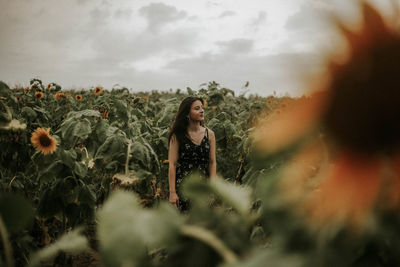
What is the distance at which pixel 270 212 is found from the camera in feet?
1.16

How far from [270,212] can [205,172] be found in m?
2.94

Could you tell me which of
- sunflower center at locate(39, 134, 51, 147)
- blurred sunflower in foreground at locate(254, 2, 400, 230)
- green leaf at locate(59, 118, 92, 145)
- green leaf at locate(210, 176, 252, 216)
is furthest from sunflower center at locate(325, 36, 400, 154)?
sunflower center at locate(39, 134, 51, 147)

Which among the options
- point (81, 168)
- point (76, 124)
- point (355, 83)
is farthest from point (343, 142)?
point (76, 124)

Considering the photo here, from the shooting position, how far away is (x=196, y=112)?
3146 millimetres

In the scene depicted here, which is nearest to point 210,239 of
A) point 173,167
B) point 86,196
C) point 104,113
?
point 86,196

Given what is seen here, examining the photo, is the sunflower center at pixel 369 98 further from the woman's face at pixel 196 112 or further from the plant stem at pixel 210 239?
the woman's face at pixel 196 112

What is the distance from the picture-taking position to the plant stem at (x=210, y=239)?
0.34m

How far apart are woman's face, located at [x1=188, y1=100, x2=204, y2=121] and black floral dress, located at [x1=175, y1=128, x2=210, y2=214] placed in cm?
18

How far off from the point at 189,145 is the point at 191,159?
14cm

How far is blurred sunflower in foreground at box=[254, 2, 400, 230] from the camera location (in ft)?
1.12

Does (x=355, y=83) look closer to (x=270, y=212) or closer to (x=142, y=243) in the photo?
(x=270, y=212)

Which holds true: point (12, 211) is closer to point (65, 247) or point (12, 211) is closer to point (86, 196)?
point (65, 247)

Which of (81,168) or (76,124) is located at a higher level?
(76,124)

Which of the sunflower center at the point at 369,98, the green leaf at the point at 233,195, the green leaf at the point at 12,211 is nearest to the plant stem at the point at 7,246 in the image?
the green leaf at the point at 12,211
